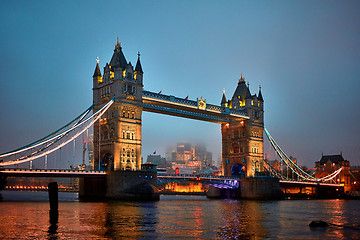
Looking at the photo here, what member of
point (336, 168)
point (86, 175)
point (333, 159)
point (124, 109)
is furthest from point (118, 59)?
point (333, 159)

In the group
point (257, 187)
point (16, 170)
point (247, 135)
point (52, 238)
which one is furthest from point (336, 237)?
point (247, 135)

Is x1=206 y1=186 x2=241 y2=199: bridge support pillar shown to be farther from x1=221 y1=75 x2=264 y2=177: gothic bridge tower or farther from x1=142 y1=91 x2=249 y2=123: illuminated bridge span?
x1=142 y1=91 x2=249 y2=123: illuminated bridge span

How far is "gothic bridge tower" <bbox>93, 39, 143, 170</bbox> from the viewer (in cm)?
6800

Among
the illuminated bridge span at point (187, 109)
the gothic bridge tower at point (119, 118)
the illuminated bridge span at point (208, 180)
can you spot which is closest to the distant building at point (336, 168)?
the illuminated bridge span at point (187, 109)

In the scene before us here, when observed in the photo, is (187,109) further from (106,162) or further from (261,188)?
(261,188)

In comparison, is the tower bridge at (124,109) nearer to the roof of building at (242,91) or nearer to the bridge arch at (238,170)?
the roof of building at (242,91)

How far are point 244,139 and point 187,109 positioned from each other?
17973mm

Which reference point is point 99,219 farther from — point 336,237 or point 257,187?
point 257,187

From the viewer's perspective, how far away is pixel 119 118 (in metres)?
A: 68.0

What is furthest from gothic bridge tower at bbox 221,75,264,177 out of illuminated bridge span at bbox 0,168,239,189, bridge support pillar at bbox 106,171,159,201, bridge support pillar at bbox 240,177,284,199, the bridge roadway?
bridge support pillar at bbox 106,171,159,201

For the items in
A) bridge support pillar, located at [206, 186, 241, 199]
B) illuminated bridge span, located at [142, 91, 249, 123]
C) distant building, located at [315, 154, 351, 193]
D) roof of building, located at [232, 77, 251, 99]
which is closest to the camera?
illuminated bridge span, located at [142, 91, 249, 123]

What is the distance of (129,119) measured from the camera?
2739 inches

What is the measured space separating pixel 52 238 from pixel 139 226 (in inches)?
313

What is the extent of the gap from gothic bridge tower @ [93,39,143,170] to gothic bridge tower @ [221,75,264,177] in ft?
94.4
